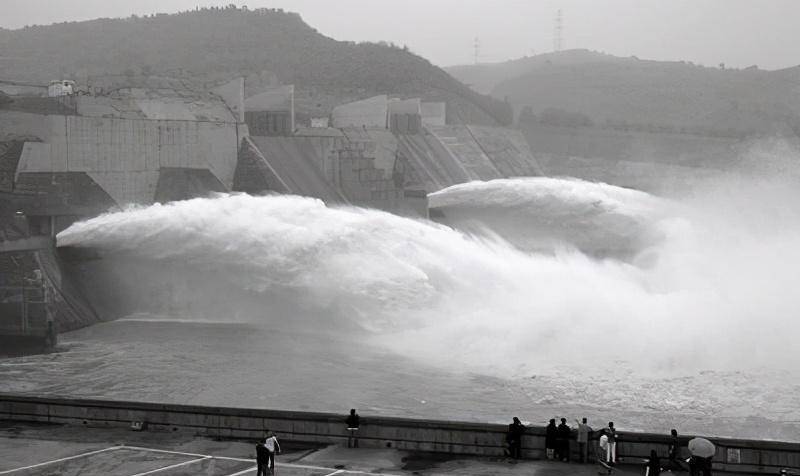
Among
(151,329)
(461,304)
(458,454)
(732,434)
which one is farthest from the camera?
(151,329)

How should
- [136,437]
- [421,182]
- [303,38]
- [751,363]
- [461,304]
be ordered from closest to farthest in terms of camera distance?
[136,437]
[751,363]
[461,304]
[421,182]
[303,38]

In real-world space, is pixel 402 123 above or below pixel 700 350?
above

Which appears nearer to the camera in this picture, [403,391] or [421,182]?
[403,391]

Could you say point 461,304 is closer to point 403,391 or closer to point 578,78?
point 403,391

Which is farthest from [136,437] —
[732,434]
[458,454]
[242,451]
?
[732,434]

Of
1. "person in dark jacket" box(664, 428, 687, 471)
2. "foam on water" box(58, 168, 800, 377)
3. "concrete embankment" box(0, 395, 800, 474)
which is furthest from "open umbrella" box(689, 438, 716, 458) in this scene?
"foam on water" box(58, 168, 800, 377)

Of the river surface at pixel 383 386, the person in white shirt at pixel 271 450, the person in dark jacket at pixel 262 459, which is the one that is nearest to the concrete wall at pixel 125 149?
the river surface at pixel 383 386

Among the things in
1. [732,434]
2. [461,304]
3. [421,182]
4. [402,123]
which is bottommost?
[732,434]

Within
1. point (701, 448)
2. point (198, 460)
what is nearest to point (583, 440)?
point (701, 448)
